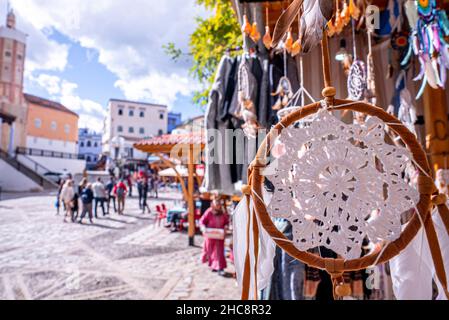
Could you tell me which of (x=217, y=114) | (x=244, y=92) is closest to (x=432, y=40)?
(x=244, y=92)

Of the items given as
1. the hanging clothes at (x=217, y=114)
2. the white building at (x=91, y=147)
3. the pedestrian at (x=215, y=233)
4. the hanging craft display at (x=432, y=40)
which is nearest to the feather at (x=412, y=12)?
the hanging craft display at (x=432, y=40)

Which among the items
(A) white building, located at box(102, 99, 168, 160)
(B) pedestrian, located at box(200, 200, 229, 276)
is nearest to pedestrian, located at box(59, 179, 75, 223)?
(B) pedestrian, located at box(200, 200, 229, 276)

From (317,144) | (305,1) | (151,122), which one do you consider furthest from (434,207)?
(151,122)

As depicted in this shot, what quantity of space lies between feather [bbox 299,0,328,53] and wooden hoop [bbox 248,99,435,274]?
0.17 metres

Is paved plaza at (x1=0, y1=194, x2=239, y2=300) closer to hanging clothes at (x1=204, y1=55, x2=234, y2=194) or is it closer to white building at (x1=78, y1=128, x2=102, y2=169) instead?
hanging clothes at (x1=204, y1=55, x2=234, y2=194)

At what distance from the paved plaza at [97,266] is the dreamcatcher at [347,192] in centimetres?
213

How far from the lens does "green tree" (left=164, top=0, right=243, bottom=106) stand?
4.40 m

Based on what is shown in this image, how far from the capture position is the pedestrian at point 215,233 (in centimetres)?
458

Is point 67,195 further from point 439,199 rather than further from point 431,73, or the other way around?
point 439,199

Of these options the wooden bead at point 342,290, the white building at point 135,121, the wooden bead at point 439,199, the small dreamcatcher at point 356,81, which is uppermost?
the white building at point 135,121

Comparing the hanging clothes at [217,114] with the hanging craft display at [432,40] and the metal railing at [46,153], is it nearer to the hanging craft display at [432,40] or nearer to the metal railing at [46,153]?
the hanging craft display at [432,40]

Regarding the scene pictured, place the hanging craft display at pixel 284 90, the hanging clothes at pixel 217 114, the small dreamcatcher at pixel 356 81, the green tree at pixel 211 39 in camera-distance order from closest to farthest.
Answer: the small dreamcatcher at pixel 356 81 < the hanging craft display at pixel 284 90 < the hanging clothes at pixel 217 114 < the green tree at pixel 211 39
